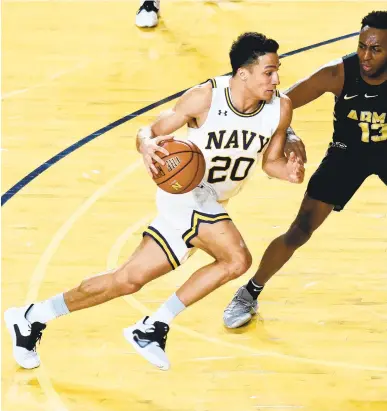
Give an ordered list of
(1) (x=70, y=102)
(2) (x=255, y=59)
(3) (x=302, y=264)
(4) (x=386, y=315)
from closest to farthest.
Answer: (2) (x=255, y=59) → (4) (x=386, y=315) → (3) (x=302, y=264) → (1) (x=70, y=102)

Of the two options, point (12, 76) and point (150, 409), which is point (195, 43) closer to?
point (12, 76)

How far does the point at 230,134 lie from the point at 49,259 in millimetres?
2116

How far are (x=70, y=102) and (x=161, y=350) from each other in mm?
4112

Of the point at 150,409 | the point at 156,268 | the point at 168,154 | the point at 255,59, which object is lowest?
the point at 150,409

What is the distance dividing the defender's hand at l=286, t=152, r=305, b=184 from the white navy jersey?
0.20 meters

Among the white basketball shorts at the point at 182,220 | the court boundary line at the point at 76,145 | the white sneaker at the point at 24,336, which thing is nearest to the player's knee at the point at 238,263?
the white basketball shorts at the point at 182,220

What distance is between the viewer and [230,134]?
5559 mm

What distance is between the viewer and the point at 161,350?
5.64 m

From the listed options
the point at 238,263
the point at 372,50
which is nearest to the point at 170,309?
the point at 238,263

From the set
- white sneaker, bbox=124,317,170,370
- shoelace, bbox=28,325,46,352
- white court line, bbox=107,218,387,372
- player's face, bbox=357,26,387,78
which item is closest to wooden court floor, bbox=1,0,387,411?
white court line, bbox=107,218,387,372

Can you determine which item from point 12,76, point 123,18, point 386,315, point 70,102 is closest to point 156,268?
point 386,315

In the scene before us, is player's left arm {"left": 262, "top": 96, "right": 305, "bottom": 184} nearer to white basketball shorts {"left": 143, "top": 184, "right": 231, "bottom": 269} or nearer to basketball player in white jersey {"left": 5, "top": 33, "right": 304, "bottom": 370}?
basketball player in white jersey {"left": 5, "top": 33, "right": 304, "bottom": 370}

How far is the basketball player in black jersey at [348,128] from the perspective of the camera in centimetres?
590

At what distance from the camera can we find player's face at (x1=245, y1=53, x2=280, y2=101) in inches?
213
